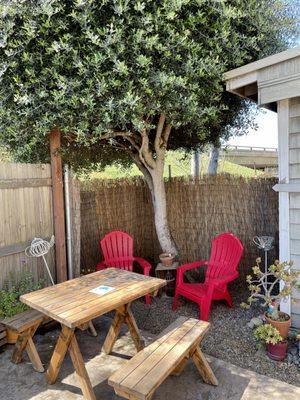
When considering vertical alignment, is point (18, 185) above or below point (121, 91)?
below

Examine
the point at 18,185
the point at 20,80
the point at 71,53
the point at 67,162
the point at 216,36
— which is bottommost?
the point at 18,185

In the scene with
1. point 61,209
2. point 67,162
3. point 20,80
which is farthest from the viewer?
point 67,162

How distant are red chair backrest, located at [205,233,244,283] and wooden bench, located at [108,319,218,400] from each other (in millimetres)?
1378

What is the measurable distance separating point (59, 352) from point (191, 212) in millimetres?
3086

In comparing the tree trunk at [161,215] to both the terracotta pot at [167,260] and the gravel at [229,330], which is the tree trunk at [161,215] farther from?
the gravel at [229,330]

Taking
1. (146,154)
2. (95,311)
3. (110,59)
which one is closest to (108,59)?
(110,59)

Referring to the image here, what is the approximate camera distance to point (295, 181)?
117 inches

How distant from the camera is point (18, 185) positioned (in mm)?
3281

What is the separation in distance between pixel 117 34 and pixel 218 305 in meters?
3.13

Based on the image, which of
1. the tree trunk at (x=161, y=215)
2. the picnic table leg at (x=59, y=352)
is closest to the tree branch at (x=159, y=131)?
the tree trunk at (x=161, y=215)

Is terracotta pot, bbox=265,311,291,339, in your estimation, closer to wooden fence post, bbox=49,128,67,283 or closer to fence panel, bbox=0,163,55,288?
wooden fence post, bbox=49,128,67,283

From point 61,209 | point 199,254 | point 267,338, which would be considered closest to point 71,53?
point 61,209

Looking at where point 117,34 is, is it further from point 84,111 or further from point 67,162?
point 67,162

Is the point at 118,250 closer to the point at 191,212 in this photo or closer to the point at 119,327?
the point at 191,212
